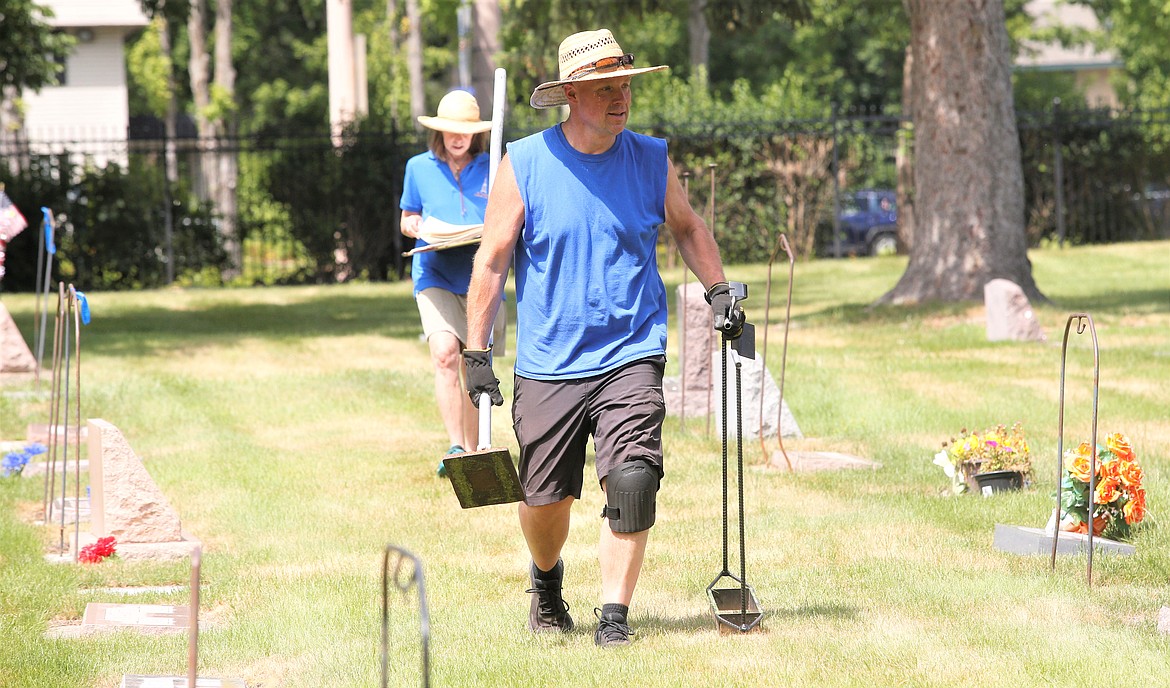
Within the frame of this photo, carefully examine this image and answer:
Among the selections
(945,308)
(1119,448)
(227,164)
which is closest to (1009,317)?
(945,308)

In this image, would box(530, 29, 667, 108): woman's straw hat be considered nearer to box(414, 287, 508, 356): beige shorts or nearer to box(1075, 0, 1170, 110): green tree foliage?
box(414, 287, 508, 356): beige shorts

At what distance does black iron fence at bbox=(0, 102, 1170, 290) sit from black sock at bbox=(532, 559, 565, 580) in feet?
58.6

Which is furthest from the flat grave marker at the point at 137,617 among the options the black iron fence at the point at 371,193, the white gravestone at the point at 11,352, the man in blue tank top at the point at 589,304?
the black iron fence at the point at 371,193

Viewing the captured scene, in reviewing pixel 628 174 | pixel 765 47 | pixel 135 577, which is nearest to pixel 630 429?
pixel 628 174

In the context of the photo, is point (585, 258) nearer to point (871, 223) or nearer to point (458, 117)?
point (458, 117)

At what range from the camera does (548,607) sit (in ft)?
17.7

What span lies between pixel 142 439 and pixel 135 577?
380 cm

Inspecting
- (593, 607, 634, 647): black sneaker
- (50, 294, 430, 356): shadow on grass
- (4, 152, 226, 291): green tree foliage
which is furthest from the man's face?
(4, 152, 226, 291): green tree foliage

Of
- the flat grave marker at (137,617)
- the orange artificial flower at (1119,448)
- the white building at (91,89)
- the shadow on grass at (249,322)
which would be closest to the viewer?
the flat grave marker at (137,617)

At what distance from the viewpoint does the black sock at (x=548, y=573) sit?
5348mm

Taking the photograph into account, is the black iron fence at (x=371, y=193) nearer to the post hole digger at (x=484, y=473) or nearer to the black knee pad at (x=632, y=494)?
the post hole digger at (x=484, y=473)

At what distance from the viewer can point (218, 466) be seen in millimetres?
9078

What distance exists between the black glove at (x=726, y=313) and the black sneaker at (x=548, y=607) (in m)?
0.99

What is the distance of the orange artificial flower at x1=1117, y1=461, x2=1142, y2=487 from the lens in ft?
21.2
